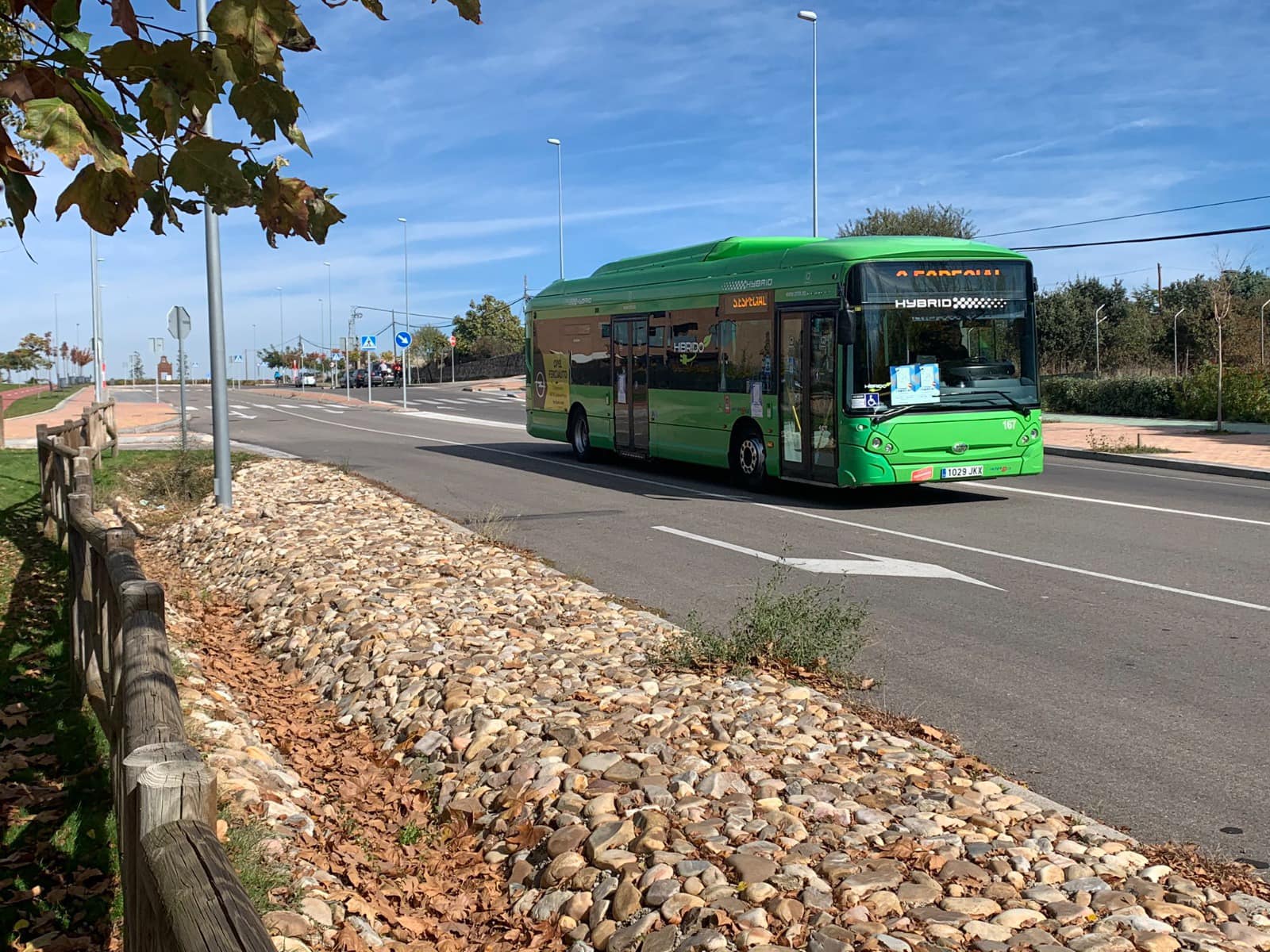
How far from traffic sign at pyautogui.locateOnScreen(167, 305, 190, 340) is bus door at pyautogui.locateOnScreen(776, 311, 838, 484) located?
14597 mm

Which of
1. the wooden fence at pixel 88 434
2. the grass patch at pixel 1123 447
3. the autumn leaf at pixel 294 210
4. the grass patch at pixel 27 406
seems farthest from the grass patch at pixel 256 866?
the grass patch at pixel 27 406

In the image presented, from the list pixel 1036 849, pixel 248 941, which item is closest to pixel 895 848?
pixel 1036 849

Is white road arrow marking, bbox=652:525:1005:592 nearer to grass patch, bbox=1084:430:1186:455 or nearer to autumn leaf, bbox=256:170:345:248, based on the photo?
autumn leaf, bbox=256:170:345:248

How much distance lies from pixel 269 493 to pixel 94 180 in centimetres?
1313

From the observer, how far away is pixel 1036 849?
4488 mm

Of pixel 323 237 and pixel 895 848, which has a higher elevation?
pixel 323 237

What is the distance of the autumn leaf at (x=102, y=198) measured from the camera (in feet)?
10.9

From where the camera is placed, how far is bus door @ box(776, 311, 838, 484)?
14844 mm

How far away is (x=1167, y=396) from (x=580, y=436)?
17.5 m

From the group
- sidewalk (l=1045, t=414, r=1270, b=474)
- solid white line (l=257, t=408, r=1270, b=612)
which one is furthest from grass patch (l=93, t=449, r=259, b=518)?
sidewalk (l=1045, t=414, r=1270, b=474)

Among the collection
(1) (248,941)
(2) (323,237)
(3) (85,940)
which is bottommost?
(3) (85,940)

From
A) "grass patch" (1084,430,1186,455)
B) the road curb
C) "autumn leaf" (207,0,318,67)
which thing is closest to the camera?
"autumn leaf" (207,0,318,67)

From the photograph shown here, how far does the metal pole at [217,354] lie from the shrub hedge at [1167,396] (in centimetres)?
2377

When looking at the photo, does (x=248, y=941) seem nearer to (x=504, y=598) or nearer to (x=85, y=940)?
(x=85, y=940)
